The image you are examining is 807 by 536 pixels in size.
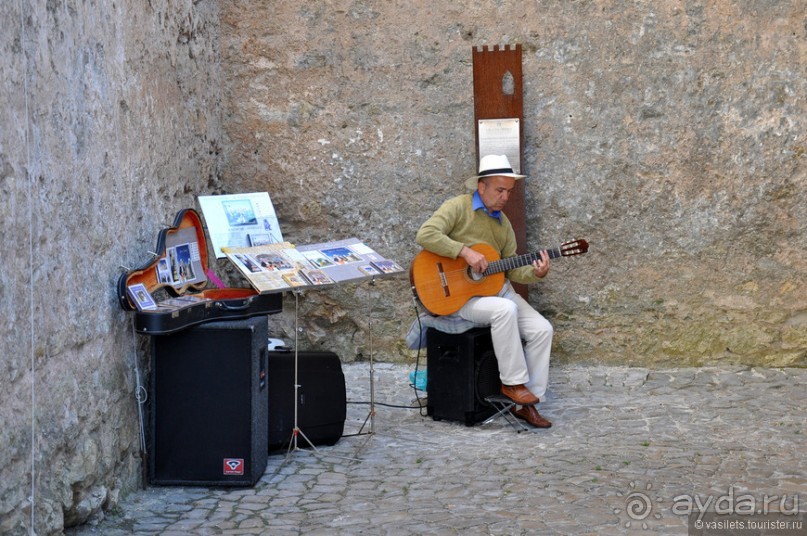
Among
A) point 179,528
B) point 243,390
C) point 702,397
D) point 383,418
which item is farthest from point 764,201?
point 179,528

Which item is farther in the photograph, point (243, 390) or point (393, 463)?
point (393, 463)

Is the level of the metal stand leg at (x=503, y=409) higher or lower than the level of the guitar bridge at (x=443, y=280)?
lower

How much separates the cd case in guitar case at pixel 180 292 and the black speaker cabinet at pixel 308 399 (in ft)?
1.23

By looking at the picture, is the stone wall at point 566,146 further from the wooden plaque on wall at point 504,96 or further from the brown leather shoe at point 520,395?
the brown leather shoe at point 520,395

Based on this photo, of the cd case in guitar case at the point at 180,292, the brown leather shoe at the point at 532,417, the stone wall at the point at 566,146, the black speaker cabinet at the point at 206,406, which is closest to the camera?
the cd case in guitar case at the point at 180,292

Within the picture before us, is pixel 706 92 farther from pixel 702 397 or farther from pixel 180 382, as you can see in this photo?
pixel 180 382

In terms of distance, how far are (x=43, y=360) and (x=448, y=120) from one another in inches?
155

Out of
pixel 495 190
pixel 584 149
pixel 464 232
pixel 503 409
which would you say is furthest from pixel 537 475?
pixel 584 149

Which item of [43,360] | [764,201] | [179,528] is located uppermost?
[764,201]

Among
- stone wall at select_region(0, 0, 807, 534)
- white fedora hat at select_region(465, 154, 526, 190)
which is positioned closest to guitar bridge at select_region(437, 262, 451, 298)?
white fedora hat at select_region(465, 154, 526, 190)

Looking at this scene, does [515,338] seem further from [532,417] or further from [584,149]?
[584,149]

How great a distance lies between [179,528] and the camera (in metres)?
4.04

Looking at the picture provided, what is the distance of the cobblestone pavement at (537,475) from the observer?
407 cm

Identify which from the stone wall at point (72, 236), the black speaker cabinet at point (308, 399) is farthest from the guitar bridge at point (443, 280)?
the stone wall at point (72, 236)
